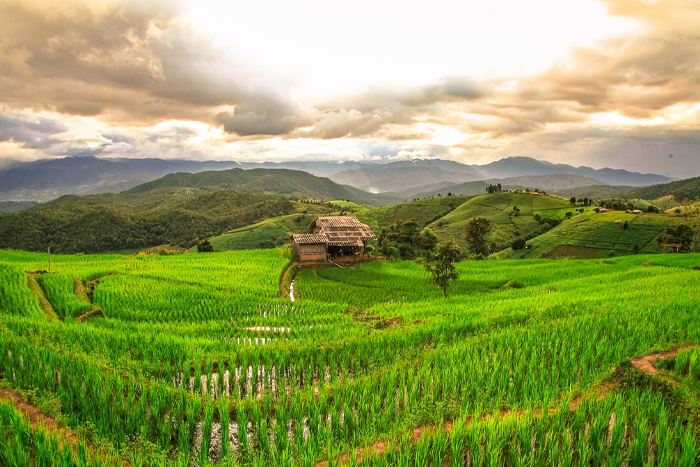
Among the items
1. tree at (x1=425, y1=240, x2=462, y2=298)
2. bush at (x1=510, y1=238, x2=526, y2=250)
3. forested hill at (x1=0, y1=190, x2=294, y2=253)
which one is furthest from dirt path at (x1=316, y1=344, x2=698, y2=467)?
forested hill at (x1=0, y1=190, x2=294, y2=253)

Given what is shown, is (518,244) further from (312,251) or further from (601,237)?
(312,251)

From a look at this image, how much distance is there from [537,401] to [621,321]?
8.33 m

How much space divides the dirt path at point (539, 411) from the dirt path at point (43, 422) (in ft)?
13.8

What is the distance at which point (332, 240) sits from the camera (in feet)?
135

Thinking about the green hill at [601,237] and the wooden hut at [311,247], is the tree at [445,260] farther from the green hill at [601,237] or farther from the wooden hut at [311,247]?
the green hill at [601,237]

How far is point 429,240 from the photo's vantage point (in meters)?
55.5

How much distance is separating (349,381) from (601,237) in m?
92.0

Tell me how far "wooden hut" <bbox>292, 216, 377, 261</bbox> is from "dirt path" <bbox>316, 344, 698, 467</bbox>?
3170cm

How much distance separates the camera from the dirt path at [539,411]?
6.29m

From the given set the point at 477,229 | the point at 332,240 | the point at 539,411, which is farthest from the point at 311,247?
the point at 477,229

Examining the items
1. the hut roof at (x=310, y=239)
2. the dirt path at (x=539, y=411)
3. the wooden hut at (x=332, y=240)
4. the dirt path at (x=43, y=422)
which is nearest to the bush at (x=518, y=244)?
the wooden hut at (x=332, y=240)

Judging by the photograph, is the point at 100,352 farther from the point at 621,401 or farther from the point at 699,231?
the point at 699,231

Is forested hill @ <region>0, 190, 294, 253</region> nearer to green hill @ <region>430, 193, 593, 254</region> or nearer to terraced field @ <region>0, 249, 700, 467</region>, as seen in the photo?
green hill @ <region>430, 193, 593, 254</region>

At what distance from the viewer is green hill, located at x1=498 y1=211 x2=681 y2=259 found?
74.4 meters
